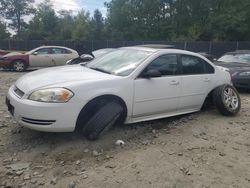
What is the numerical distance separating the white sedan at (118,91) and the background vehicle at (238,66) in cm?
320

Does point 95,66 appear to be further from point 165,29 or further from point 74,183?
point 165,29

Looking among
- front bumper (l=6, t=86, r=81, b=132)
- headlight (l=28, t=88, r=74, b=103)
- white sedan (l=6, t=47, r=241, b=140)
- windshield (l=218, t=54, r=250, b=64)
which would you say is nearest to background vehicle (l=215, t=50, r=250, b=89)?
windshield (l=218, t=54, r=250, b=64)

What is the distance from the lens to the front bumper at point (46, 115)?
14.2 feet

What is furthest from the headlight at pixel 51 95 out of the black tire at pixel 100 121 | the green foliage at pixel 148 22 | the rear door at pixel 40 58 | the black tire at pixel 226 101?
the green foliage at pixel 148 22

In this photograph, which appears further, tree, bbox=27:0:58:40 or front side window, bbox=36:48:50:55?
tree, bbox=27:0:58:40

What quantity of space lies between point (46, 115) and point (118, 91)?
1178 mm

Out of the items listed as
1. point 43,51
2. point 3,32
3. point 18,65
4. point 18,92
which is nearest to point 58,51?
point 43,51

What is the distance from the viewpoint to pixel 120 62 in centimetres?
557

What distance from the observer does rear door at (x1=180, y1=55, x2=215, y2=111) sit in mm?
5957

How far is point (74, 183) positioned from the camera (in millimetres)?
3633

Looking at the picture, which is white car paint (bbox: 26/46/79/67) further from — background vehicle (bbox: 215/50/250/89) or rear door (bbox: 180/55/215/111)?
rear door (bbox: 180/55/215/111)

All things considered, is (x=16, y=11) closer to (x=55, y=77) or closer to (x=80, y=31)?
(x=80, y=31)

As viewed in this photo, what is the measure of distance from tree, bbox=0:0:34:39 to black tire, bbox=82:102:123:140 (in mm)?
51978

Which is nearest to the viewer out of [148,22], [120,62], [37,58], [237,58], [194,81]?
[120,62]
